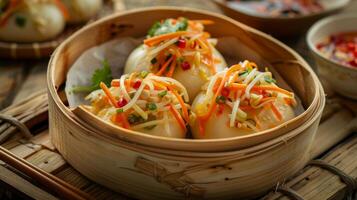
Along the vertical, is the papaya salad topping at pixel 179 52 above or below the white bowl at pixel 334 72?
above

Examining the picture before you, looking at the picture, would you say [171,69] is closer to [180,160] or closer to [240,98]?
[240,98]

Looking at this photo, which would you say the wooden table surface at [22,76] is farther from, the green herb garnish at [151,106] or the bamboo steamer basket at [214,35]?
the green herb garnish at [151,106]

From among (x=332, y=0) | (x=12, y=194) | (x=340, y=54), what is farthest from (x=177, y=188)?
(x=332, y=0)

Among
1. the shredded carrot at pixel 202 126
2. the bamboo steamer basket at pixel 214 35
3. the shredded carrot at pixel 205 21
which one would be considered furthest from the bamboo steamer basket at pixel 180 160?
the shredded carrot at pixel 205 21

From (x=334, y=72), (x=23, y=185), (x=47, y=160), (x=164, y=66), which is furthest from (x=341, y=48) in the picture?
(x=23, y=185)

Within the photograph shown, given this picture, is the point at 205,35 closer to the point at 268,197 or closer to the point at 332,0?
the point at 268,197

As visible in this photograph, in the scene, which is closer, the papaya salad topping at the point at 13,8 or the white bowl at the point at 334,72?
the white bowl at the point at 334,72
